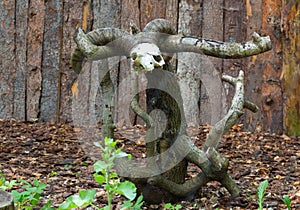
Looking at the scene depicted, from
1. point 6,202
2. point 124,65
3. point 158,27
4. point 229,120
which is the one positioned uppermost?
point 158,27

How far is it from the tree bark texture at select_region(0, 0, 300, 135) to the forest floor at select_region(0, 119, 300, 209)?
19 centimetres

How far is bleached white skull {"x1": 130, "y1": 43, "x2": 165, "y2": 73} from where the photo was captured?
3119 millimetres

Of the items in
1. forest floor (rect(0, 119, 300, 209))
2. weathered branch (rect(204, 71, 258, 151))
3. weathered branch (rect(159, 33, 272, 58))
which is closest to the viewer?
weathered branch (rect(159, 33, 272, 58))

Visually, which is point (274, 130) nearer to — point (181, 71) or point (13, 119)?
point (181, 71)

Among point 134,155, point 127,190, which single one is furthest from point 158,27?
point 134,155

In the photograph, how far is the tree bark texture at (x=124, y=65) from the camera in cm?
549

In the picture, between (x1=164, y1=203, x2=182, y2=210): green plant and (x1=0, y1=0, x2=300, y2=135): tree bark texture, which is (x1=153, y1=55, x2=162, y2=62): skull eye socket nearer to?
(x1=164, y1=203, x2=182, y2=210): green plant

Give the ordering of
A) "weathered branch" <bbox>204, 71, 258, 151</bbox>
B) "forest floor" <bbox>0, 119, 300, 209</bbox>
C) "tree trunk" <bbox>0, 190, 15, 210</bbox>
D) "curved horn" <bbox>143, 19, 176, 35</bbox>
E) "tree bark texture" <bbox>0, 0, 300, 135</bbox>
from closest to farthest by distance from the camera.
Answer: "tree trunk" <bbox>0, 190, 15, 210</bbox> → "curved horn" <bbox>143, 19, 176, 35</bbox> → "weathered branch" <bbox>204, 71, 258, 151</bbox> → "forest floor" <bbox>0, 119, 300, 209</bbox> → "tree bark texture" <bbox>0, 0, 300, 135</bbox>

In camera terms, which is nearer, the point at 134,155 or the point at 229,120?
the point at 229,120

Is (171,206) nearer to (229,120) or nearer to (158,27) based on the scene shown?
(229,120)

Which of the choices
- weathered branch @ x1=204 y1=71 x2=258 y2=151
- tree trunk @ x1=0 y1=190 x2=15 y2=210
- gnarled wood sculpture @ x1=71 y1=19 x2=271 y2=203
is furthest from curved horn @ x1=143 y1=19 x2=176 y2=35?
tree trunk @ x1=0 y1=190 x2=15 y2=210

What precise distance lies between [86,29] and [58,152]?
4.23ft

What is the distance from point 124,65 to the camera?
5.82 m

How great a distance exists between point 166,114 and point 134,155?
4.61ft
